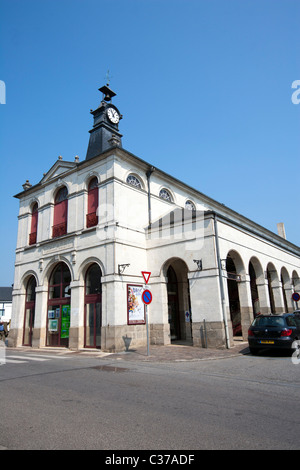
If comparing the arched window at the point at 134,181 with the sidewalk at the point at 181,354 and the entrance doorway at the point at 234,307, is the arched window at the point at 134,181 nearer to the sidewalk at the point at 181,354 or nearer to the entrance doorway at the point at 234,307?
the entrance doorway at the point at 234,307

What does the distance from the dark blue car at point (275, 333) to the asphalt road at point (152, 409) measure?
1898 millimetres

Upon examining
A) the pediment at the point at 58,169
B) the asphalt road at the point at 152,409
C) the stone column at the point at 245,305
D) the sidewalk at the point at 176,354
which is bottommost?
the asphalt road at the point at 152,409

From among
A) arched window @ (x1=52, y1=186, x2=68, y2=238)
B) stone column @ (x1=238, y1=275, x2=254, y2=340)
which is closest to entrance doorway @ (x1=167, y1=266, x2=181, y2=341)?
stone column @ (x1=238, y1=275, x2=254, y2=340)

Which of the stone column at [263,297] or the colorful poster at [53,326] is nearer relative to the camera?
the colorful poster at [53,326]

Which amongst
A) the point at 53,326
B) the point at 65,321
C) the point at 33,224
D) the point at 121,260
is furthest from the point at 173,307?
the point at 33,224

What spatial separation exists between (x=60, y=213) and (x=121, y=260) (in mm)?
6244

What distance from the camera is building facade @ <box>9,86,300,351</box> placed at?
14750 millimetres

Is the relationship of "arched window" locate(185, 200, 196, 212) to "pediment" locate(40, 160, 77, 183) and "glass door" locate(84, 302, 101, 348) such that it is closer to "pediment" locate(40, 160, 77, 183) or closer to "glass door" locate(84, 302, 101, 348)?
"pediment" locate(40, 160, 77, 183)

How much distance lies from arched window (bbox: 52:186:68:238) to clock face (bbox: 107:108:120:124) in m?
6.31

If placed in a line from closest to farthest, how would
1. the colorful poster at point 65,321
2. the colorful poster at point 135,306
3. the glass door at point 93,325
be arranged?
the colorful poster at point 135,306 < the glass door at point 93,325 < the colorful poster at point 65,321

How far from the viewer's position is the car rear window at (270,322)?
449 inches

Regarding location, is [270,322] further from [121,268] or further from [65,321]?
[65,321]

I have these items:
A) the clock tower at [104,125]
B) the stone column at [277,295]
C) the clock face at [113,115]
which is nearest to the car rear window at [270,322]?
the stone column at [277,295]
